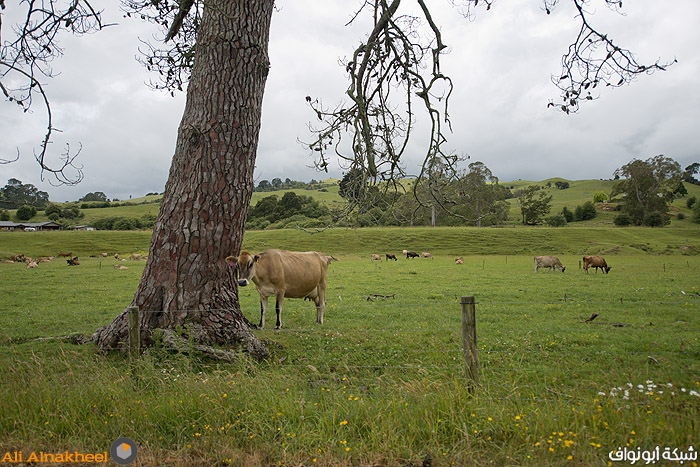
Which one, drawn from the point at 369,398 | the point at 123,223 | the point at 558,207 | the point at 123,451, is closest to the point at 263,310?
the point at 369,398

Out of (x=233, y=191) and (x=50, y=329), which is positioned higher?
(x=233, y=191)

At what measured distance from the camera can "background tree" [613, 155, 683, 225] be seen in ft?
243

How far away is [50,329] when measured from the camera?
977 cm

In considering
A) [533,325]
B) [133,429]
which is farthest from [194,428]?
[533,325]

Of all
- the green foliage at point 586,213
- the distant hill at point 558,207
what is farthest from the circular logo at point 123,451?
the green foliage at point 586,213

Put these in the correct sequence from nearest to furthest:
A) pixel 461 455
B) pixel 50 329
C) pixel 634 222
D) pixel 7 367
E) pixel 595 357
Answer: pixel 461 455 < pixel 7 367 < pixel 595 357 < pixel 50 329 < pixel 634 222

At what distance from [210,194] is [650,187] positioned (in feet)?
298

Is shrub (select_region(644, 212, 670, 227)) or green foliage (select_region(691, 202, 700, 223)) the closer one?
shrub (select_region(644, 212, 670, 227))

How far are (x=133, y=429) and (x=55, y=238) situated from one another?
63.7m

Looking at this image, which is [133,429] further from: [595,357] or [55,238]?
[55,238]

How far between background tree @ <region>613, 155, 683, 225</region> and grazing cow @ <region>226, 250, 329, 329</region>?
3247 inches

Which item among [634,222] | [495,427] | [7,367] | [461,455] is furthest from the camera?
[634,222]

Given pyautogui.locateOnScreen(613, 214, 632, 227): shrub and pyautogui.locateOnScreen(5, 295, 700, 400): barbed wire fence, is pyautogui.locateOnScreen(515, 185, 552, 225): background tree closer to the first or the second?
pyautogui.locateOnScreen(613, 214, 632, 227): shrub

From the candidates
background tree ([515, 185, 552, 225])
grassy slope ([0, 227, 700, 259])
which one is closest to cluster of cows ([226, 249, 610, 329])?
grassy slope ([0, 227, 700, 259])
